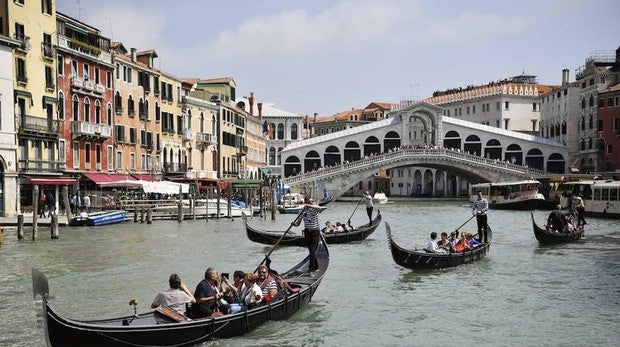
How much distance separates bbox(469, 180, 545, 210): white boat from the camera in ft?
102

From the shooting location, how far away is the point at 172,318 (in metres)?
6.29

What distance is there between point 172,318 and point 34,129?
1607 cm

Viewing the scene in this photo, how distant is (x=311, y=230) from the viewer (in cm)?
978

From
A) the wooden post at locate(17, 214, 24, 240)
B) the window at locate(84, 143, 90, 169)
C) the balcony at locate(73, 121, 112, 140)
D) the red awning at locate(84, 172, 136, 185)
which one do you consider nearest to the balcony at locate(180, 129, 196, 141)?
the red awning at locate(84, 172, 136, 185)

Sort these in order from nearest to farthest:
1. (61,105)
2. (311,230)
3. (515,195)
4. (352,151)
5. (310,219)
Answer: (311,230) < (310,219) < (61,105) < (515,195) < (352,151)

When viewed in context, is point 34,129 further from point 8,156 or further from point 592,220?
point 592,220

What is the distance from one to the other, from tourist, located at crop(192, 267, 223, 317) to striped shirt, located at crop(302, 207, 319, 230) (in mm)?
2915

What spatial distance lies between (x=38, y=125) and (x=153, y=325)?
1654 cm

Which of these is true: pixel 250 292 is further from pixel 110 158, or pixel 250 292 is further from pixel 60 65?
pixel 110 158

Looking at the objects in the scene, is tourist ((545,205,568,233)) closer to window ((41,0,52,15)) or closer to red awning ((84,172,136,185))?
red awning ((84,172,136,185))

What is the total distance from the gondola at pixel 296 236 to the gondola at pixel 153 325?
6.51 m

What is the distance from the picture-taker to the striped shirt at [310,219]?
32.2ft

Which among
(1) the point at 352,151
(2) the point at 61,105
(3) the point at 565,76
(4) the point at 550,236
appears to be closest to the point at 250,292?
(4) the point at 550,236

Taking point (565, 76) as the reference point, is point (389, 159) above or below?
below
